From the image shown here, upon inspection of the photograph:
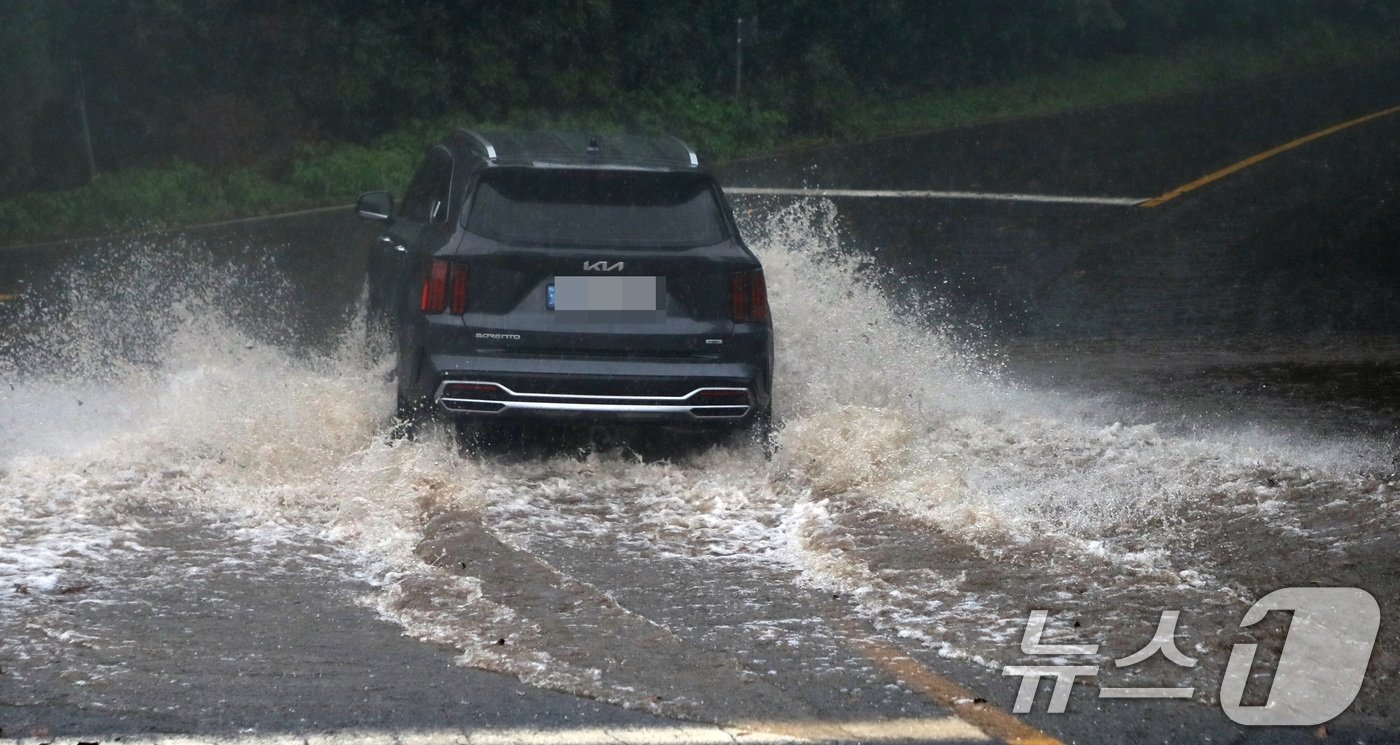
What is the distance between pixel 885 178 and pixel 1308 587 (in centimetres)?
1525

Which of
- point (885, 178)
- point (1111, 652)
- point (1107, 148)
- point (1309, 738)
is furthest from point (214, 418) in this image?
point (1107, 148)

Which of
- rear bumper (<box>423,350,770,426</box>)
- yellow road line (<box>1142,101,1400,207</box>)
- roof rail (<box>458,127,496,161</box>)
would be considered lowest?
yellow road line (<box>1142,101,1400,207</box>)

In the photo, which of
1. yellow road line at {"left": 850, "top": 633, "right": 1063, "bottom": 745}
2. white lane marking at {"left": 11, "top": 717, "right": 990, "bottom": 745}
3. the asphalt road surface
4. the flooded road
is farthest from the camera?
the flooded road

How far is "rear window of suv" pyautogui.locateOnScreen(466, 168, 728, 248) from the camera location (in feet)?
24.2

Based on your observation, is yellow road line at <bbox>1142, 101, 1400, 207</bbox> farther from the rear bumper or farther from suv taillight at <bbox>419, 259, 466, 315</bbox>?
suv taillight at <bbox>419, 259, 466, 315</bbox>

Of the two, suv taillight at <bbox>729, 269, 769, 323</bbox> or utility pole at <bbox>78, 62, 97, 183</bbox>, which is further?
utility pole at <bbox>78, 62, 97, 183</bbox>

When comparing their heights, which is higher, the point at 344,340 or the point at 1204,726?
the point at 1204,726

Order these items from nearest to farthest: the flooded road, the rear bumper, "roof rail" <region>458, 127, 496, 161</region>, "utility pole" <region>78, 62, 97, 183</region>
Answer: the flooded road < the rear bumper < "roof rail" <region>458, 127, 496, 161</region> < "utility pole" <region>78, 62, 97, 183</region>

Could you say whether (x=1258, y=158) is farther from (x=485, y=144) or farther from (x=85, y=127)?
(x=485, y=144)

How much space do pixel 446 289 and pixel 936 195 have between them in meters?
12.5

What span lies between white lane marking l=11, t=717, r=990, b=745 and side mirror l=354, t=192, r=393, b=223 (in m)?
4.75

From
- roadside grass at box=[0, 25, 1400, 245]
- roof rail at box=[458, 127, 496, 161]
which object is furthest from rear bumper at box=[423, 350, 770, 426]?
roadside grass at box=[0, 25, 1400, 245]

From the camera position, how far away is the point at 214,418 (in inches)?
322

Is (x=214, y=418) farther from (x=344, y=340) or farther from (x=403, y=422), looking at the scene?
(x=344, y=340)
